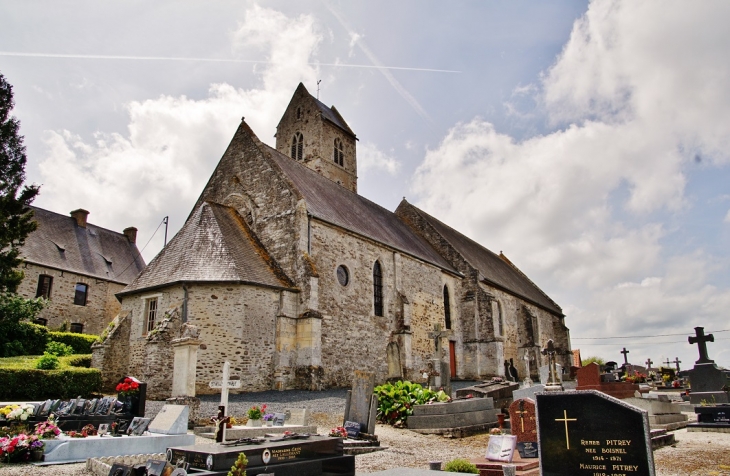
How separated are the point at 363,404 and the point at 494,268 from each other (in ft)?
85.1

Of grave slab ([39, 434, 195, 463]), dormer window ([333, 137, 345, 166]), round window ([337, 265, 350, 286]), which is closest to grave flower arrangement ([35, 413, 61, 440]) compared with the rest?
grave slab ([39, 434, 195, 463])

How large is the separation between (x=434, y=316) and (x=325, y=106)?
17.4 meters

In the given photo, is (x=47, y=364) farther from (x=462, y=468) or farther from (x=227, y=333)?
(x=462, y=468)

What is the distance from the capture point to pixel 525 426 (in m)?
7.68

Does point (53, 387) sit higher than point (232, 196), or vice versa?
point (232, 196)

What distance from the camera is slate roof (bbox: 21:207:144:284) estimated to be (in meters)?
27.1

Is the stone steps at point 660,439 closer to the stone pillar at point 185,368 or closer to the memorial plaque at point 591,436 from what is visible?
the memorial plaque at point 591,436

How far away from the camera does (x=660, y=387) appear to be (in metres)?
24.0

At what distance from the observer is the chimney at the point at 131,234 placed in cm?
3522

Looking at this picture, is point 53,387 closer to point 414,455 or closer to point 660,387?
point 414,455

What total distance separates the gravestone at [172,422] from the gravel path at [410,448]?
0.81m

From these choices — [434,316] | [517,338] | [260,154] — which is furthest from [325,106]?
[517,338]

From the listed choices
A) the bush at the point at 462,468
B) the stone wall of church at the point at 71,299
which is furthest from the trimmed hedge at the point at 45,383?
the stone wall of church at the point at 71,299

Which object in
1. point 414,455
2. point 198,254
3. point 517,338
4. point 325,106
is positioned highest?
point 325,106
